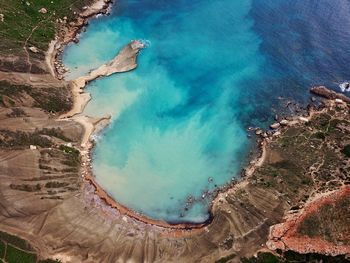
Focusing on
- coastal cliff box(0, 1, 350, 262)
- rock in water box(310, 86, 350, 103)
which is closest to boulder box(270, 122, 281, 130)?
coastal cliff box(0, 1, 350, 262)

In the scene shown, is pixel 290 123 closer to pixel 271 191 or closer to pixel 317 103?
pixel 317 103

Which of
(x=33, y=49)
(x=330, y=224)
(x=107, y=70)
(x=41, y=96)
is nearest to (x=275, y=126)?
(x=330, y=224)

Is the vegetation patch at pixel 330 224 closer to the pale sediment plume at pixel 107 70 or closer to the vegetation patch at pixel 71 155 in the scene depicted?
the vegetation patch at pixel 71 155

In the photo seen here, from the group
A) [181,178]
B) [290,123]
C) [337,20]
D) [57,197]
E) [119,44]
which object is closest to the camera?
[57,197]

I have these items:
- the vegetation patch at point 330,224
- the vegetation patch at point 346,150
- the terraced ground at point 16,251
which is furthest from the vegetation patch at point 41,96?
the vegetation patch at point 346,150

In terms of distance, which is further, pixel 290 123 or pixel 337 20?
pixel 337 20

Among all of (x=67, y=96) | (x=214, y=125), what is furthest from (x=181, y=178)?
(x=67, y=96)

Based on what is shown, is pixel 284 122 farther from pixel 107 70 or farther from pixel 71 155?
pixel 71 155
